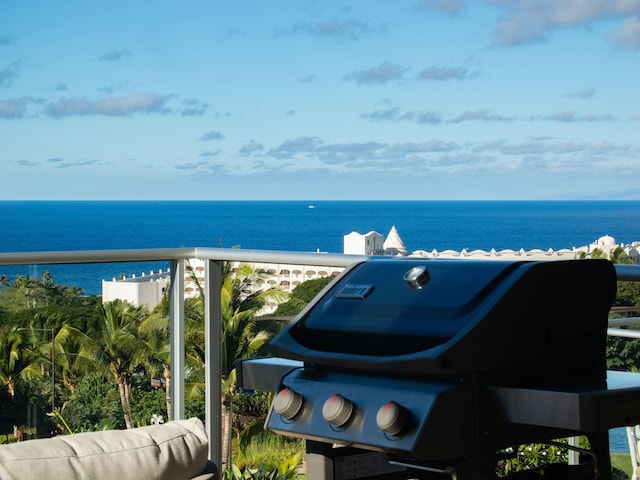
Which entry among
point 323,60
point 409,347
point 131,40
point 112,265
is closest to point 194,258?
point 112,265

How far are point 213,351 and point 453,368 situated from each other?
7.62ft

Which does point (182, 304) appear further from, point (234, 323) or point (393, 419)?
point (393, 419)

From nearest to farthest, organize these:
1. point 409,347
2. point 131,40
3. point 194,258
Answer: point 409,347
point 194,258
point 131,40

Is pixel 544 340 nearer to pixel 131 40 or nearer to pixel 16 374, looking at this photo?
pixel 16 374

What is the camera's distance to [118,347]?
361cm

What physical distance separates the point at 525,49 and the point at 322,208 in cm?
3875

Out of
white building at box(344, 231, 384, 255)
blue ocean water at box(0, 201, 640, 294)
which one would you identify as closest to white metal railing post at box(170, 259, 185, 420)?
white building at box(344, 231, 384, 255)

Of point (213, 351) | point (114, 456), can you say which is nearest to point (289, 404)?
point (114, 456)

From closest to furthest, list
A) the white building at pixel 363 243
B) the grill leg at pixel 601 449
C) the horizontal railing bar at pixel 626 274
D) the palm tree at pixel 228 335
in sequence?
1. the grill leg at pixel 601 449
2. the horizontal railing bar at pixel 626 274
3. the palm tree at pixel 228 335
4. the white building at pixel 363 243

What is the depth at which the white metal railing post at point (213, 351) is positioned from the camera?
3621 mm

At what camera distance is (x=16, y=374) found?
3426mm

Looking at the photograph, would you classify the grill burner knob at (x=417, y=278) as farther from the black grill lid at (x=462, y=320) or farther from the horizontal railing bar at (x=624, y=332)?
the horizontal railing bar at (x=624, y=332)

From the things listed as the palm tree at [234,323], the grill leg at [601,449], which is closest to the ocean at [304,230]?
the palm tree at [234,323]

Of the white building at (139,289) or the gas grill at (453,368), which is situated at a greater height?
the white building at (139,289)
